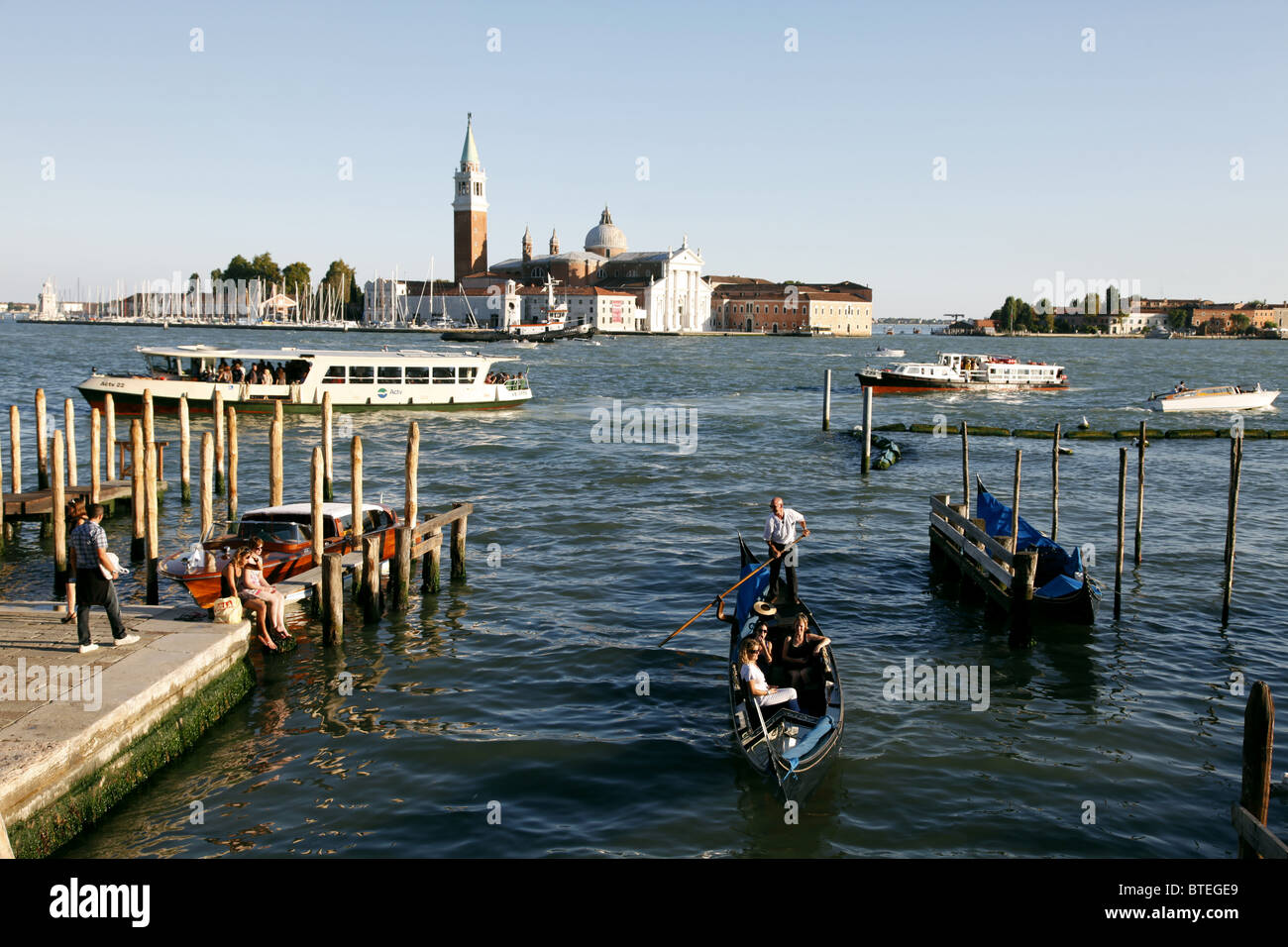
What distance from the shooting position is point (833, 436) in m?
39.2

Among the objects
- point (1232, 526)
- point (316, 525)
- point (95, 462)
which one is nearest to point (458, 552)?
point (316, 525)

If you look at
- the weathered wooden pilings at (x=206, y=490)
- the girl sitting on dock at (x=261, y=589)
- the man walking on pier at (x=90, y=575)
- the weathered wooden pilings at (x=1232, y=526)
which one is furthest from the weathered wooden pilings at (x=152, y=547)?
the weathered wooden pilings at (x=1232, y=526)

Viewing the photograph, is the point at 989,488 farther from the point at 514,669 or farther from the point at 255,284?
the point at 255,284

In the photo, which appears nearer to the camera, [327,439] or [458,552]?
[458,552]

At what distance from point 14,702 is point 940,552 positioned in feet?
45.0

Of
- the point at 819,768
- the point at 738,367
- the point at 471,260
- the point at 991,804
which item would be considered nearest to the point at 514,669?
the point at 819,768

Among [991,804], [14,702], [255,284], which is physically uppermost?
[255,284]

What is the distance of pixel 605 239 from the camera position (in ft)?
619

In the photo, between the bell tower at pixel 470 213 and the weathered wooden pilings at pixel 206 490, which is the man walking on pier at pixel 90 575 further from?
the bell tower at pixel 470 213

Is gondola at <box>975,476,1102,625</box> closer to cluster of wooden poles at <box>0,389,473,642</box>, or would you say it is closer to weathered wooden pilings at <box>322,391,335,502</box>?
cluster of wooden poles at <box>0,389,473,642</box>

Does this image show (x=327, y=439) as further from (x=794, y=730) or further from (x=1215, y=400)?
(x=1215, y=400)

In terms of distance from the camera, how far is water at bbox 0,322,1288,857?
29.9 feet

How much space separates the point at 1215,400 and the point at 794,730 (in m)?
48.1

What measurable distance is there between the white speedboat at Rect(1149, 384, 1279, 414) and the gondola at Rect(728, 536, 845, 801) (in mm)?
44898
